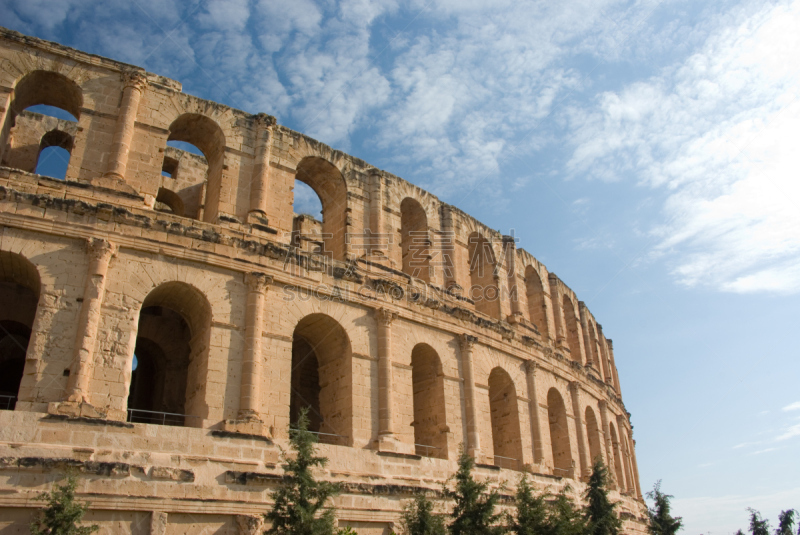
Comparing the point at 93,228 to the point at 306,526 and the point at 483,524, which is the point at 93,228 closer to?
the point at 306,526

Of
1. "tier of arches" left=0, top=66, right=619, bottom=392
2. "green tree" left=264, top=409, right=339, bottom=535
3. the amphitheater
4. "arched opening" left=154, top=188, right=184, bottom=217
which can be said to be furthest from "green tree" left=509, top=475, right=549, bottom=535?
"arched opening" left=154, top=188, right=184, bottom=217

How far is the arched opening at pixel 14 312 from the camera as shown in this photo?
13.4 meters

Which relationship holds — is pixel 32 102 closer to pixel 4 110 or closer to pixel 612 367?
pixel 4 110

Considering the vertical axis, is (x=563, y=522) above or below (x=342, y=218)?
below

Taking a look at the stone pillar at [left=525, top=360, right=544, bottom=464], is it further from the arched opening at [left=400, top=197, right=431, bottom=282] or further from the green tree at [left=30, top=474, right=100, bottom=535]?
the green tree at [left=30, top=474, right=100, bottom=535]

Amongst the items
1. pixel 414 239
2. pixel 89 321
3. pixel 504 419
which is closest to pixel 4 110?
pixel 89 321

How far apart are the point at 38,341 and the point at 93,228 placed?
2.48m

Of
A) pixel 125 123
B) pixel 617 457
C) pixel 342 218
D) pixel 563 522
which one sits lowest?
pixel 563 522

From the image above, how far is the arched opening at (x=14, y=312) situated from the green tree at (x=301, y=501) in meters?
5.91

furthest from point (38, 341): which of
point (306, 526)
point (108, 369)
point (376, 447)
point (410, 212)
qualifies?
point (410, 212)

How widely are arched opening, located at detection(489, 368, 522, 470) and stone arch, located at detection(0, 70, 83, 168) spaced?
13.0 meters

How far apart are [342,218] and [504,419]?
7.63 m

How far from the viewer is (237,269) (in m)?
14.8

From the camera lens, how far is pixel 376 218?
728 inches
